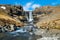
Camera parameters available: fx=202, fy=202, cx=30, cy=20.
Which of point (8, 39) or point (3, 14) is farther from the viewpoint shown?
point (3, 14)

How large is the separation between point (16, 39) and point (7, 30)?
21.5 meters

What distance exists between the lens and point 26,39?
48406 millimetres

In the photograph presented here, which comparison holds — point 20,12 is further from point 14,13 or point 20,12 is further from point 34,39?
point 34,39

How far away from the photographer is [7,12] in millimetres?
127625

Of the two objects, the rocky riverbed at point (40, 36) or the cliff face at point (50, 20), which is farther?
the cliff face at point (50, 20)

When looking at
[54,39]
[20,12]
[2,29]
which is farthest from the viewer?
[20,12]

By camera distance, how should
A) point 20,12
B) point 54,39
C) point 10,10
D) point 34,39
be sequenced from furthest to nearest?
1. point 20,12
2. point 10,10
3. point 34,39
4. point 54,39

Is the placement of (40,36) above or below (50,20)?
below

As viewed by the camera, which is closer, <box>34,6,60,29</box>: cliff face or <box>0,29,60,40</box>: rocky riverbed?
<box>0,29,60,40</box>: rocky riverbed

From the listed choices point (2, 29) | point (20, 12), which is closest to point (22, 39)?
point (2, 29)

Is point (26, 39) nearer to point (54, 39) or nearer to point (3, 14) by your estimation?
point (54, 39)

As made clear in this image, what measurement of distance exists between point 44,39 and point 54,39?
255 centimetres

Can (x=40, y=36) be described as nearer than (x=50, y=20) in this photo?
Yes

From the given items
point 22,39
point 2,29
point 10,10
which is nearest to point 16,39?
point 22,39
